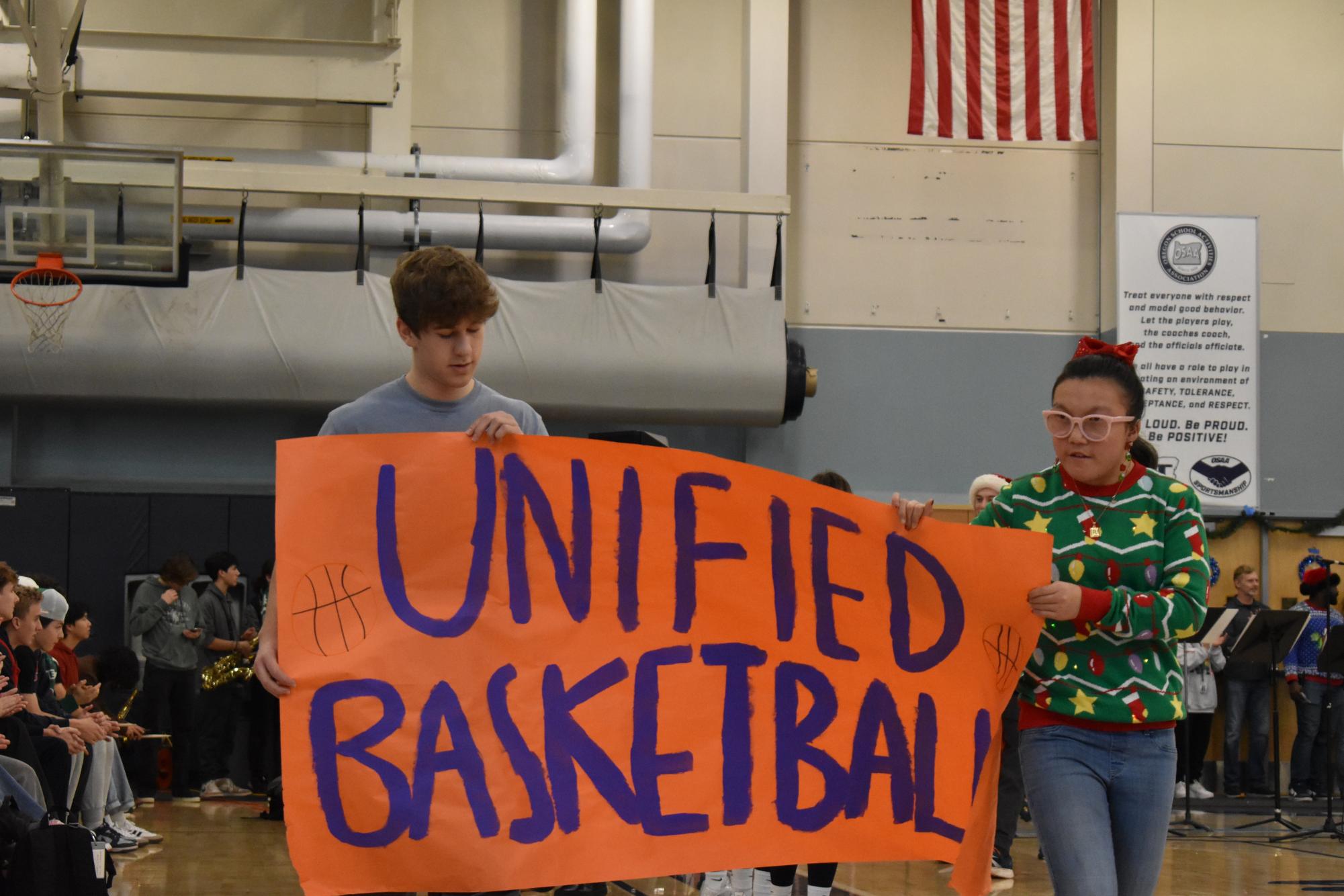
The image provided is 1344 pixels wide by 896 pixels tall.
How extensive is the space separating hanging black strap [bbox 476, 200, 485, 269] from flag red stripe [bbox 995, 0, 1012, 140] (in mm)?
3948

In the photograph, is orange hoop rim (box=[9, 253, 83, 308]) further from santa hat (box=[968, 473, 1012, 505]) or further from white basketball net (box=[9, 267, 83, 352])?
santa hat (box=[968, 473, 1012, 505])

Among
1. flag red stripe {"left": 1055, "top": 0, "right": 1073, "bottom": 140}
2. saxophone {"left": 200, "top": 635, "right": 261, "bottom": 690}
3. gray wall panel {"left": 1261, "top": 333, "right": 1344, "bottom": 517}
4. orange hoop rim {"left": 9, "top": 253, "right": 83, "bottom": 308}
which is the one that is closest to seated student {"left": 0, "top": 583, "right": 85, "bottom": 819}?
orange hoop rim {"left": 9, "top": 253, "right": 83, "bottom": 308}

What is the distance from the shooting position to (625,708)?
126 inches

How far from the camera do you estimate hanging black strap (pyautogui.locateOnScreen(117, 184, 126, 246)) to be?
30.0ft

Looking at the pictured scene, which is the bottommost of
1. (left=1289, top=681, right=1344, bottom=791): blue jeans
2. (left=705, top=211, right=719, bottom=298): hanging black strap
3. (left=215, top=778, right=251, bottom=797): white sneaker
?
(left=215, top=778, right=251, bottom=797): white sneaker

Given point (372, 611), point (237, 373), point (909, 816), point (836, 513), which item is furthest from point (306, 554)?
point (237, 373)

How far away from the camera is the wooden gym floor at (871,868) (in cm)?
691

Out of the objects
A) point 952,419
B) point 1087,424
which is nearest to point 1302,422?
point 952,419

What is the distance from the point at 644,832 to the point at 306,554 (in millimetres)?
931

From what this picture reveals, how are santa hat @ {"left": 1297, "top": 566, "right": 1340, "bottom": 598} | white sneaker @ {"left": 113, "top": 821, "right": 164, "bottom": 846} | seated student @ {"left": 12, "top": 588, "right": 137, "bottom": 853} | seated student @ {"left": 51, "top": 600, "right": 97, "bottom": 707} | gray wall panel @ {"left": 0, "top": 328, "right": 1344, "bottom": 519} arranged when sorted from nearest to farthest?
seated student @ {"left": 12, "top": 588, "right": 137, "bottom": 853}
white sneaker @ {"left": 113, "top": 821, "right": 164, "bottom": 846}
seated student @ {"left": 51, "top": 600, "right": 97, "bottom": 707}
santa hat @ {"left": 1297, "top": 566, "right": 1340, "bottom": 598}
gray wall panel @ {"left": 0, "top": 328, "right": 1344, "bottom": 519}

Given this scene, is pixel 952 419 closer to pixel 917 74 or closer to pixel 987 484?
pixel 917 74

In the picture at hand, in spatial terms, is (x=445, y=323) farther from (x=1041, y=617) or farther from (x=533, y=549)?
(x=1041, y=617)

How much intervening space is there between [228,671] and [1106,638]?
8.66m

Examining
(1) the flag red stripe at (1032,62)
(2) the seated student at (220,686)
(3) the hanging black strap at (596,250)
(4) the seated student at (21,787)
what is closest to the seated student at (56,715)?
(4) the seated student at (21,787)
